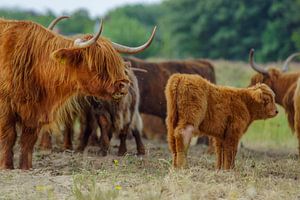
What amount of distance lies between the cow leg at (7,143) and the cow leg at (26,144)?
12 cm

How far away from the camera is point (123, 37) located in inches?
2067


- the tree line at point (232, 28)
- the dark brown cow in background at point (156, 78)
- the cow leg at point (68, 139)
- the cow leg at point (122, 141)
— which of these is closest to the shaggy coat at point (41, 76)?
the cow leg at point (122, 141)

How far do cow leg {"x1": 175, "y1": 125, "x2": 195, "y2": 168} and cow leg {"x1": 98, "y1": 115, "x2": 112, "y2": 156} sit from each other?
97.7 inches

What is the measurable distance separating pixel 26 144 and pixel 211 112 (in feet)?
6.99

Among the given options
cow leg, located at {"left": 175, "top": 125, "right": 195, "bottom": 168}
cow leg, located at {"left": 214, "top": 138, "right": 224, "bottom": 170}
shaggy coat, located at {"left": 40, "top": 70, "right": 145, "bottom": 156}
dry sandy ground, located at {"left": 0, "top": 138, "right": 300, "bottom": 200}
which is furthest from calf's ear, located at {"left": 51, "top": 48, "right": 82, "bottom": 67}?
shaggy coat, located at {"left": 40, "top": 70, "right": 145, "bottom": 156}

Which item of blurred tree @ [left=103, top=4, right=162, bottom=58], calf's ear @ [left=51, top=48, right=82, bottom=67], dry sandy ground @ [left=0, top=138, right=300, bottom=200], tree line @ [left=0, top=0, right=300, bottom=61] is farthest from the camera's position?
blurred tree @ [left=103, top=4, right=162, bottom=58]

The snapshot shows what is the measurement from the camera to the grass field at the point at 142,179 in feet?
25.6

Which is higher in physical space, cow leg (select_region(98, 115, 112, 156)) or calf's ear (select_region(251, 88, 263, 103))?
calf's ear (select_region(251, 88, 263, 103))

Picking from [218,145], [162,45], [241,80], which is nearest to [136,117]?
[218,145]

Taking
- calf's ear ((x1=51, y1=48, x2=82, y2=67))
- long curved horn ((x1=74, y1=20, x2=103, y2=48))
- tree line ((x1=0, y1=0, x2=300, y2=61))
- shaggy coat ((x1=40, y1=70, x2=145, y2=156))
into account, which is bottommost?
shaggy coat ((x1=40, y1=70, x2=145, y2=156))

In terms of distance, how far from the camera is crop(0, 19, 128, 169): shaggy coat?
933 cm

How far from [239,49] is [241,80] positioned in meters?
20.4

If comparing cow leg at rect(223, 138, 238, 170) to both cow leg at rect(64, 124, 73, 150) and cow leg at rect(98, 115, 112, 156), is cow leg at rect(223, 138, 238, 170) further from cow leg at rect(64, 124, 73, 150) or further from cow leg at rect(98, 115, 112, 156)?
cow leg at rect(64, 124, 73, 150)

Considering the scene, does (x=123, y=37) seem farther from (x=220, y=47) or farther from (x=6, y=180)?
(x=6, y=180)
